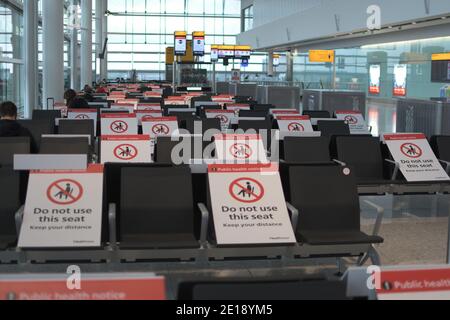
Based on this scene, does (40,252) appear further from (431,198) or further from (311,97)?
(311,97)

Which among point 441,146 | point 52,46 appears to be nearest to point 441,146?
point 441,146

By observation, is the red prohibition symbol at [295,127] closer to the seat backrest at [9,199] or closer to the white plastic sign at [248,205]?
the white plastic sign at [248,205]

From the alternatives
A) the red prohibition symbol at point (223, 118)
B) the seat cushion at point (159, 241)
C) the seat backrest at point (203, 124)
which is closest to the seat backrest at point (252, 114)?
the red prohibition symbol at point (223, 118)

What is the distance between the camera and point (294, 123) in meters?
11.3

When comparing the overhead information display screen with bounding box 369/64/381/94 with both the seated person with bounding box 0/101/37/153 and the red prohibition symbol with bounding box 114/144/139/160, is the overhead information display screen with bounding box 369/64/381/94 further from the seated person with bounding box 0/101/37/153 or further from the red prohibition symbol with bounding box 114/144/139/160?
the seated person with bounding box 0/101/37/153

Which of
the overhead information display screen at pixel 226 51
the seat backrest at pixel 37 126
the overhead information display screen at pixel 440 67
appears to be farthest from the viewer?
the overhead information display screen at pixel 226 51

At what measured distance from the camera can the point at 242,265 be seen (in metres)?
6.17

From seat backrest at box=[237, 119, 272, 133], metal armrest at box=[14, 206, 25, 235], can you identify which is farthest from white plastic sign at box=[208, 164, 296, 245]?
seat backrest at box=[237, 119, 272, 133]

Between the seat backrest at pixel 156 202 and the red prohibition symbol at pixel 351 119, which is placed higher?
the red prohibition symbol at pixel 351 119

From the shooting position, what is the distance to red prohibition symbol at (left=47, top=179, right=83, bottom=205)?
17.6 feet

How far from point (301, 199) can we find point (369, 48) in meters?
24.6

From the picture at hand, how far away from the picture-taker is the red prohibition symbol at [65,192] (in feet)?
17.6

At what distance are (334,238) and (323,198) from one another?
1.70 ft

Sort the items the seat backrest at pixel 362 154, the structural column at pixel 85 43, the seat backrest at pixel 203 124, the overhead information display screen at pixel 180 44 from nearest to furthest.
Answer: the seat backrest at pixel 362 154, the seat backrest at pixel 203 124, the overhead information display screen at pixel 180 44, the structural column at pixel 85 43
